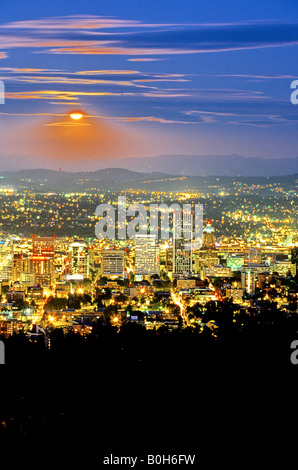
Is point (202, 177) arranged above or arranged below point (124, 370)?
above

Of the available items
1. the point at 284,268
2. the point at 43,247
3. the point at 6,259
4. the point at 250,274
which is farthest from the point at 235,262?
the point at 6,259

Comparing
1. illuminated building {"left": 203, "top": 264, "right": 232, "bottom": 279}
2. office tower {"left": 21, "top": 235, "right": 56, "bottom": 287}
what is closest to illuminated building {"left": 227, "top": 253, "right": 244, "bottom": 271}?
illuminated building {"left": 203, "top": 264, "right": 232, "bottom": 279}

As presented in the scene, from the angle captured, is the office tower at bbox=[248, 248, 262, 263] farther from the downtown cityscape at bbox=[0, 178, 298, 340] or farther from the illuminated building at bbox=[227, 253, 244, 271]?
the illuminated building at bbox=[227, 253, 244, 271]

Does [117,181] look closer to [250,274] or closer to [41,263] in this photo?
[41,263]
